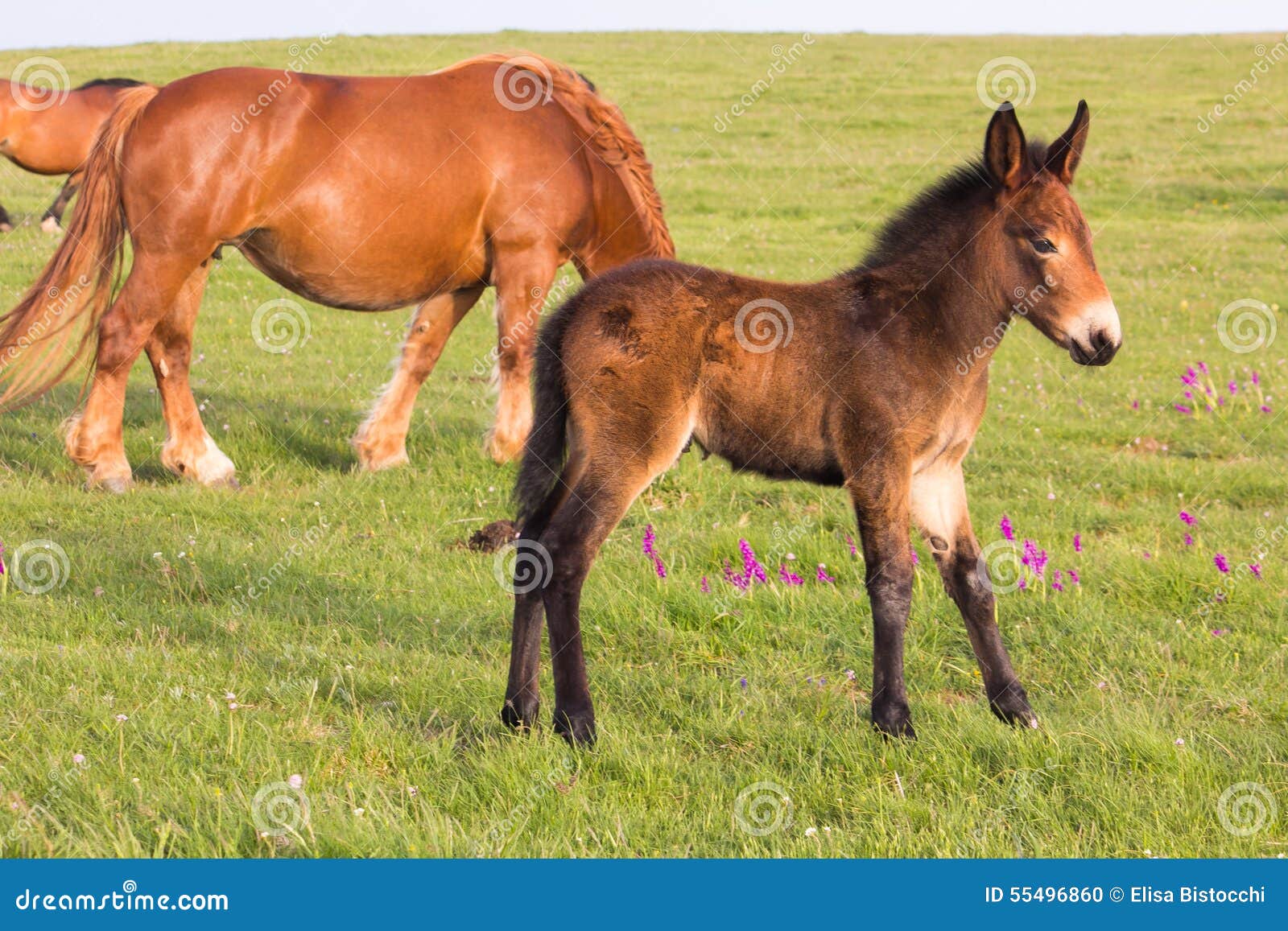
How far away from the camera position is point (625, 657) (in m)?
5.35

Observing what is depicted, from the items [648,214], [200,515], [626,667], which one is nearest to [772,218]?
[648,214]

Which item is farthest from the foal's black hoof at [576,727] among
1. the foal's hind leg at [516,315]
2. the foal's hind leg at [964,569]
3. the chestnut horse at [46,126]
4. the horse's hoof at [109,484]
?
the chestnut horse at [46,126]

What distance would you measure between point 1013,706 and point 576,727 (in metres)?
1.66

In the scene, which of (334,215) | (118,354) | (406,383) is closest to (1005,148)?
(334,215)

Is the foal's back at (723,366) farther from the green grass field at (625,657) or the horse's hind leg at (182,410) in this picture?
the horse's hind leg at (182,410)

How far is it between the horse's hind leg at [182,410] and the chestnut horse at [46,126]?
9.54m

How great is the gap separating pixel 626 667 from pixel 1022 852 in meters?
1.88

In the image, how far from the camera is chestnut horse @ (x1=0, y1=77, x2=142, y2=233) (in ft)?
53.4

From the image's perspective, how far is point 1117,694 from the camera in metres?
4.88

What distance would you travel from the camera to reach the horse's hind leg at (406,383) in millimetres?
8367

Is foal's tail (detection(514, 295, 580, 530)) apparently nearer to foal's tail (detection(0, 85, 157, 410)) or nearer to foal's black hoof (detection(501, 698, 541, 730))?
foal's black hoof (detection(501, 698, 541, 730))

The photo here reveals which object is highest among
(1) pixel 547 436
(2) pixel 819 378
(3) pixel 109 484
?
(2) pixel 819 378

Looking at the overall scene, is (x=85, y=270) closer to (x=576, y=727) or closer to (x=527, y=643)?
(x=527, y=643)

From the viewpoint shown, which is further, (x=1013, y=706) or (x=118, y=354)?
(x=118, y=354)
